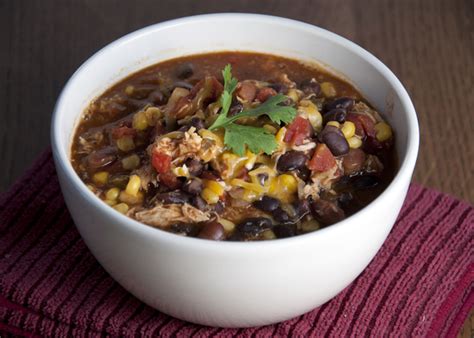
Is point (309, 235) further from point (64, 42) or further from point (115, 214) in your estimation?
point (64, 42)

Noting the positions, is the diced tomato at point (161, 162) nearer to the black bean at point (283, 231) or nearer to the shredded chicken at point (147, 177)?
the shredded chicken at point (147, 177)

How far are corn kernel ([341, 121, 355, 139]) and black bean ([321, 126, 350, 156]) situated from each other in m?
0.07

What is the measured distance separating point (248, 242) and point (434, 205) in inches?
67.8

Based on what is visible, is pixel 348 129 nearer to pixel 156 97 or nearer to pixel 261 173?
pixel 261 173

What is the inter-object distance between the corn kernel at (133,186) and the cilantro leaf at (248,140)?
42 centimetres

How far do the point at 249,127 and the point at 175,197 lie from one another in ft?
1.45

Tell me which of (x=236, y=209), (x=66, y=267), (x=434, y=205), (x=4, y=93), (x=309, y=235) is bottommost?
(x=4, y=93)

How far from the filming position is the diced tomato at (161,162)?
3.73 meters

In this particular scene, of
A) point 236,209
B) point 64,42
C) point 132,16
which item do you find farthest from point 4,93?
point 236,209

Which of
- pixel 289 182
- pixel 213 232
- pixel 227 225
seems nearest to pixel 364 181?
pixel 289 182

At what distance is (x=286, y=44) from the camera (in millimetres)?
4578

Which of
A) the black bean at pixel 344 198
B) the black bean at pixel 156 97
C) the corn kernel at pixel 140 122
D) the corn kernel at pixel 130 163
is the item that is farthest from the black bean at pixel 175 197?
the black bean at pixel 156 97

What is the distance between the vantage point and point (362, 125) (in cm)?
409

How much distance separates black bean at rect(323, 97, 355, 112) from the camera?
4145 mm
